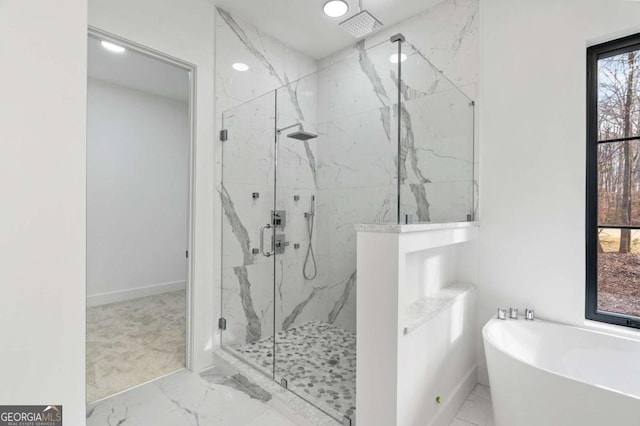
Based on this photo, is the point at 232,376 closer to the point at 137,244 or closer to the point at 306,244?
the point at 306,244

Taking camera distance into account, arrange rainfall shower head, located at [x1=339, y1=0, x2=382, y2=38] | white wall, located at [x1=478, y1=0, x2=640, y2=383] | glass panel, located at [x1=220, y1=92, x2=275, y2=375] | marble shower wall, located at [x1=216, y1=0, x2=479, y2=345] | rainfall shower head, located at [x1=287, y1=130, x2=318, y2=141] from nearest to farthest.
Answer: white wall, located at [x1=478, y1=0, x2=640, y2=383] < marble shower wall, located at [x1=216, y1=0, x2=479, y2=345] < rainfall shower head, located at [x1=339, y1=0, x2=382, y2=38] < rainfall shower head, located at [x1=287, y1=130, x2=318, y2=141] < glass panel, located at [x1=220, y1=92, x2=275, y2=375]

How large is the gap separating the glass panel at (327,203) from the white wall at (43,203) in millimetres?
1384

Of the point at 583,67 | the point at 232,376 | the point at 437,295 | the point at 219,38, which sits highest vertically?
the point at 219,38

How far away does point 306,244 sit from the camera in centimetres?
250

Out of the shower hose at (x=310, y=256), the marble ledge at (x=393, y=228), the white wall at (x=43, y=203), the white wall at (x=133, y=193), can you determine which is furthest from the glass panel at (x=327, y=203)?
the white wall at (x=133, y=193)

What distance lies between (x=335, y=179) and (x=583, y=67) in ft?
5.76

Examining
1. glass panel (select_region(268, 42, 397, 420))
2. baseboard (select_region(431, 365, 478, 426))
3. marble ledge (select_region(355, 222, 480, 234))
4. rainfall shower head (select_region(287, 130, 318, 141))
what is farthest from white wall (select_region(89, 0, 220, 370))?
baseboard (select_region(431, 365, 478, 426))

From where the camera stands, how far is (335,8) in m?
2.39

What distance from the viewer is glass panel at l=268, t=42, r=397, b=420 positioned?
6.42 feet

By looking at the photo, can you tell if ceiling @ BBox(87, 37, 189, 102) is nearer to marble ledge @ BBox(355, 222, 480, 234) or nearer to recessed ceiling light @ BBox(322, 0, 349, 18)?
recessed ceiling light @ BBox(322, 0, 349, 18)

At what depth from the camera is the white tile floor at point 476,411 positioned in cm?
181

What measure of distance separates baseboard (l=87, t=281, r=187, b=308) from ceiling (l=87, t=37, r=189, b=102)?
2.80 metres

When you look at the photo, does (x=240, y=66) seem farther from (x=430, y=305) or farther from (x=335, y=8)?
(x=430, y=305)

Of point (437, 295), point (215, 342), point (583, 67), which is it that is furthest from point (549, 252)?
point (215, 342)
